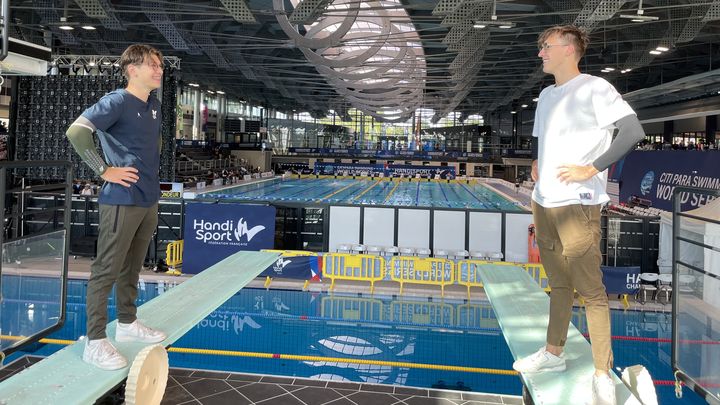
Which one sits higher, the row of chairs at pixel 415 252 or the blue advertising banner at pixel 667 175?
the blue advertising banner at pixel 667 175

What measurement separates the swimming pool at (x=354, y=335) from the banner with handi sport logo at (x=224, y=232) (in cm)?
187

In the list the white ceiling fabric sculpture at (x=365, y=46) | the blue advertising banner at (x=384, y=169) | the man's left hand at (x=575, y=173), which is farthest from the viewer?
the blue advertising banner at (x=384, y=169)

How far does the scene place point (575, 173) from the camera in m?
2.68

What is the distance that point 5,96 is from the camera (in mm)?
31266

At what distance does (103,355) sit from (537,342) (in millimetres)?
2589

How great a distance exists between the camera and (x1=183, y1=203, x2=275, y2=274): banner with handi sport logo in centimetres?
1384

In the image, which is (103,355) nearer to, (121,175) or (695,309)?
(121,175)

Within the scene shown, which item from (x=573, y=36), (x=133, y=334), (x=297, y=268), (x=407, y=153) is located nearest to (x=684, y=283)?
(x=573, y=36)

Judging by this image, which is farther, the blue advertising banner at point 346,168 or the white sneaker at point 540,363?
the blue advertising banner at point 346,168

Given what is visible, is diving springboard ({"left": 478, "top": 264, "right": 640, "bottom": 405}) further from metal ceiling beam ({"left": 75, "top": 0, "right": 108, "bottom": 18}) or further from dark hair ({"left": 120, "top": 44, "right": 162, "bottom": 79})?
metal ceiling beam ({"left": 75, "top": 0, "right": 108, "bottom": 18})

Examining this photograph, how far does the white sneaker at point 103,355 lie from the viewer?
120 inches

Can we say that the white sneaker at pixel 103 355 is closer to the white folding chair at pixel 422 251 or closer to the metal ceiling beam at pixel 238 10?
the white folding chair at pixel 422 251

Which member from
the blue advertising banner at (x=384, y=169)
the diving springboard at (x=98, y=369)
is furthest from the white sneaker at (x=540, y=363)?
the blue advertising banner at (x=384, y=169)

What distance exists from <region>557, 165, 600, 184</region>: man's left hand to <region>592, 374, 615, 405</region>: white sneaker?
93 cm
